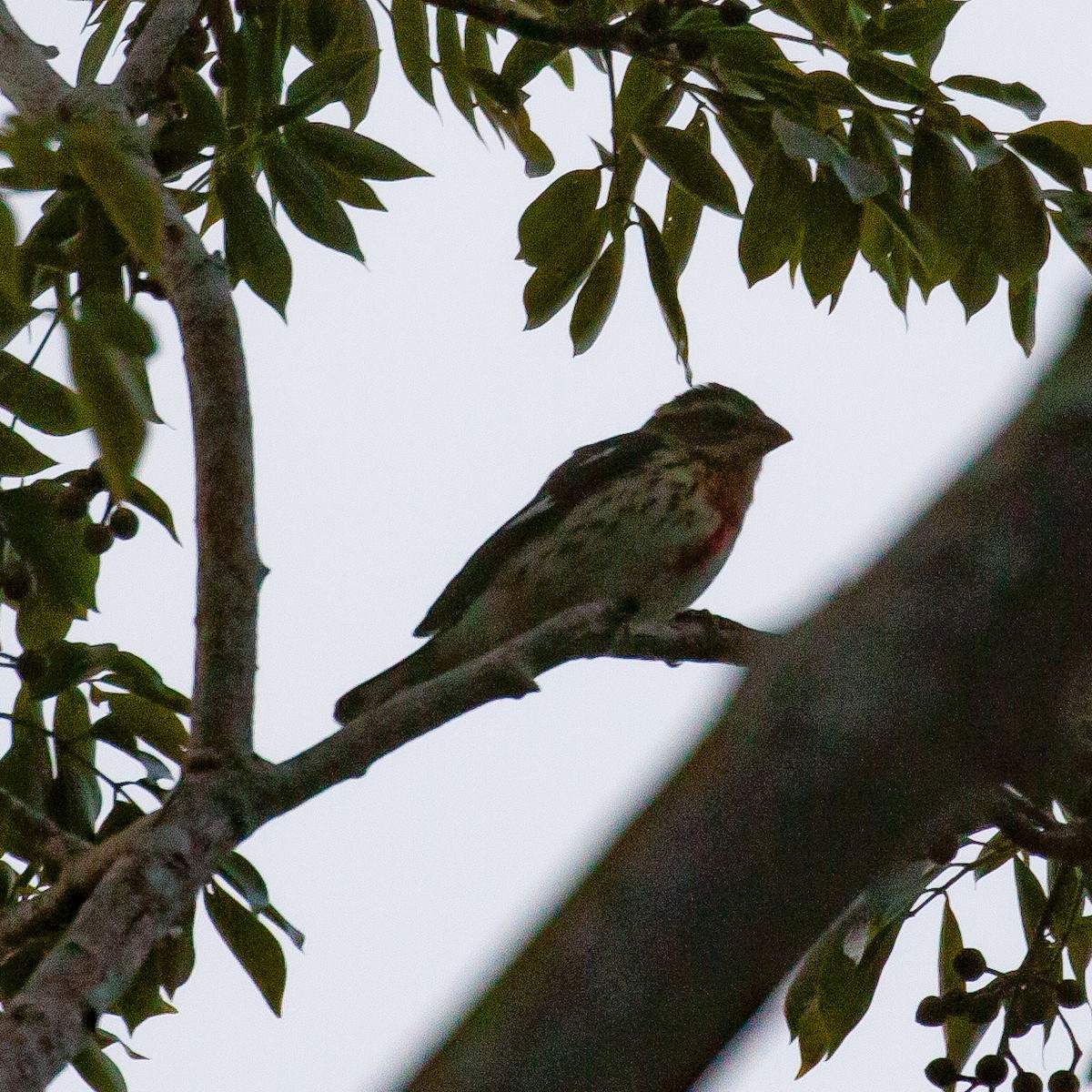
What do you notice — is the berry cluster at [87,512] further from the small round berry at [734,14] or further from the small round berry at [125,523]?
the small round berry at [734,14]

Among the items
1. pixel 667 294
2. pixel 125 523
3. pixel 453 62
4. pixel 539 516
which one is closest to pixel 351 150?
pixel 453 62

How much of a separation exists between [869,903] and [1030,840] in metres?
0.52

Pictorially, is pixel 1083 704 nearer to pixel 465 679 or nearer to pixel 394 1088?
pixel 394 1088

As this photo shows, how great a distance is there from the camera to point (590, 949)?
123 cm

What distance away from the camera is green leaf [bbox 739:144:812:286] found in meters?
4.18

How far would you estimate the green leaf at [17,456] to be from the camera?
4.00 metres

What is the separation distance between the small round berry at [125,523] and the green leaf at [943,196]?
2.19 meters

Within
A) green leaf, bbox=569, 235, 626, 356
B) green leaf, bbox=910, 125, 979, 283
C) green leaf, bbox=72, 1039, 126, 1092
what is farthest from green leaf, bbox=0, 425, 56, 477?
green leaf, bbox=910, 125, 979, 283

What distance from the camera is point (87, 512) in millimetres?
4227

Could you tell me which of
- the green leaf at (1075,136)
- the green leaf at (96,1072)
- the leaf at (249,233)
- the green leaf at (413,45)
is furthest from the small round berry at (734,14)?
the green leaf at (96,1072)

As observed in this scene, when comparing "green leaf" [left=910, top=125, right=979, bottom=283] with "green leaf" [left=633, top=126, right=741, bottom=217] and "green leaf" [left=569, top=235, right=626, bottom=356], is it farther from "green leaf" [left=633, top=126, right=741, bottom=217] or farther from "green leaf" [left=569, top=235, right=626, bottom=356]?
"green leaf" [left=569, top=235, right=626, bottom=356]

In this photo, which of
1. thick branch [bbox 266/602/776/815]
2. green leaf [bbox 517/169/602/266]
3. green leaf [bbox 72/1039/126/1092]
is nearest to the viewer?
thick branch [bbox 266/602/776/815]

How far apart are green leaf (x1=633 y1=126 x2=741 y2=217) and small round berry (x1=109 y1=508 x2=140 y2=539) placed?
1.69m

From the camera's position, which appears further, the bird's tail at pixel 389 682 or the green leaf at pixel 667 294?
the bird's tail at pixel 389 682
